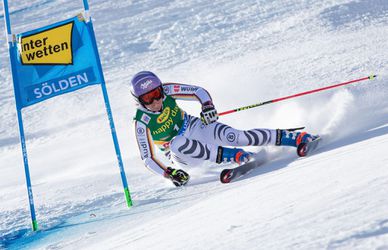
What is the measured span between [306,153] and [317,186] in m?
1.92

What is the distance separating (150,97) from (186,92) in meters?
0.49

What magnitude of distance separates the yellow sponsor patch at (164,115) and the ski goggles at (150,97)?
19 cm

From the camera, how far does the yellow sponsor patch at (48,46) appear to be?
17.8 feet

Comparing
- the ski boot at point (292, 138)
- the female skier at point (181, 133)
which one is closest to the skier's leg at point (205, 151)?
the female skier at point (181, 133)

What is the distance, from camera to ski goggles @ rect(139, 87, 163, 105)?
5566mm

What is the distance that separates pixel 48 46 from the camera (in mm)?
5438

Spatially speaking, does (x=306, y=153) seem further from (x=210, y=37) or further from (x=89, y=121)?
(x=210, y=37)

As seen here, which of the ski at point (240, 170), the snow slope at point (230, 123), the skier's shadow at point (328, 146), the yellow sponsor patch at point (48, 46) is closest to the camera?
the snow slope at point (230, 123)

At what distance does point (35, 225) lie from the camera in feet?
17.8

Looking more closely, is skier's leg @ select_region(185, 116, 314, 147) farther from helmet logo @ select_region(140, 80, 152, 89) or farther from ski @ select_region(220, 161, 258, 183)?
helmet logo @ select_region(140, 80, 152, 89)

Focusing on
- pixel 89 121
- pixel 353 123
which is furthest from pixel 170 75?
pixel 353 123

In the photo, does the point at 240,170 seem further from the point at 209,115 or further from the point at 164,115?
the point at 164,115

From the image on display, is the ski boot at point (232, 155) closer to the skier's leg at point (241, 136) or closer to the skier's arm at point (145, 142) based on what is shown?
the skier's leg at point (241, 136)

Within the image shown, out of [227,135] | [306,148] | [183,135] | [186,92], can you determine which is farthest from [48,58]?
[306,148]
